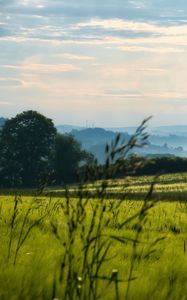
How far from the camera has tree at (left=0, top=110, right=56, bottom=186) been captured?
Result: 331 feet

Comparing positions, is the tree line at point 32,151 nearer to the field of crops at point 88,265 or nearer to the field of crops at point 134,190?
the field of crops at point 134,190

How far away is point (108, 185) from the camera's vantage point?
11.1 feet

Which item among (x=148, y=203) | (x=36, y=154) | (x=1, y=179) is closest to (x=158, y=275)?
(x=148, y=203)

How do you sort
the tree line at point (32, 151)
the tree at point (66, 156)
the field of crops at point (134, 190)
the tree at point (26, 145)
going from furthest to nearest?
1. the tree at point (66, 156)
2. the tree at point (26, 145)
3. the tree line at point (32, 151)
4. the field of crops at point (134, 190)

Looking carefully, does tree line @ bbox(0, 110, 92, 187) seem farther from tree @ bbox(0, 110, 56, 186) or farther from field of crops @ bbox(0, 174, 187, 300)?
field of crops @ bbox(0, 174, 187, 300)

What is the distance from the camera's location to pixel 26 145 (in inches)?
4119

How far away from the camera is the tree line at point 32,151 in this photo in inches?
3964

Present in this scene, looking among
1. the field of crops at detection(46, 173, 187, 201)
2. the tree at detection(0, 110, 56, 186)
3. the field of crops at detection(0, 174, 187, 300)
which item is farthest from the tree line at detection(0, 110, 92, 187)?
the field of crops at detection(0, 174, 187, 300)

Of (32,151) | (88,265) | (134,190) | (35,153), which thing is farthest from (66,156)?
(88,265)

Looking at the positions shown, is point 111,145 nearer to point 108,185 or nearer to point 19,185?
point 108,185

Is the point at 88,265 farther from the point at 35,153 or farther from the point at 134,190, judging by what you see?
the point at 35,153

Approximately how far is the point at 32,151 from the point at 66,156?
23.0ft

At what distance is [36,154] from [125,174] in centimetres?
10164

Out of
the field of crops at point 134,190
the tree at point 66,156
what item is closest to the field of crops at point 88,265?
the field of crops at point 134,190
